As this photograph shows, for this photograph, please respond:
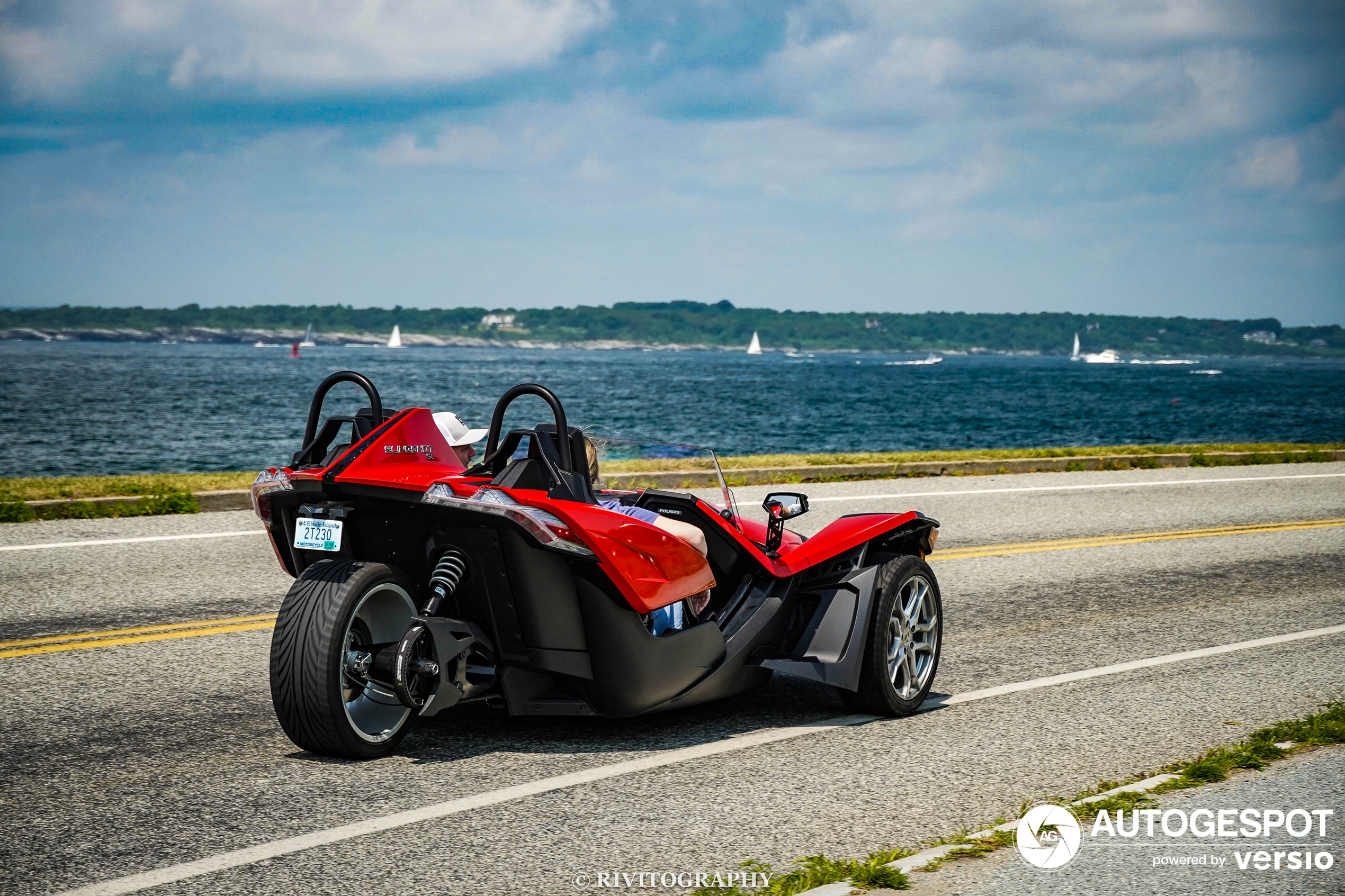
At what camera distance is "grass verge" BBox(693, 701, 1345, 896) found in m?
3.78

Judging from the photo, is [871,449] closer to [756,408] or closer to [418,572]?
[756,408]

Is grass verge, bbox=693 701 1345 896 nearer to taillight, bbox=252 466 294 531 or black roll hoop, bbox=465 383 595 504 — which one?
black roll hoop, bbox=465 383 595 504

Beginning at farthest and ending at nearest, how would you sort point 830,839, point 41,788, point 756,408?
point 756,408 → point 41,788 → point 830,839

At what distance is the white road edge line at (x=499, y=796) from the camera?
3.84 metres

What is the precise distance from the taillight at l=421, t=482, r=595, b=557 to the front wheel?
172 centimetres

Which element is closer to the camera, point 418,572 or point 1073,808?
point 1073,808

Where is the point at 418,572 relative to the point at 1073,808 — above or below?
above

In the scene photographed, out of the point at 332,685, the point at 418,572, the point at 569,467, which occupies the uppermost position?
the point at 569,467

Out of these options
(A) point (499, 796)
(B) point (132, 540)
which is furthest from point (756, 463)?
(A) point (499, 796)

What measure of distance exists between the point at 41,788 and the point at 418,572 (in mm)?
1624

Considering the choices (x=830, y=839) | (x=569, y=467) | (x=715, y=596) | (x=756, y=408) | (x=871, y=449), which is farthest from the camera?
(x=756, y=408)

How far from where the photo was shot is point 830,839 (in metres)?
4.29

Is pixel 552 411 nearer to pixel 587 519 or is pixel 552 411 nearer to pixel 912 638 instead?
pixel 587 519

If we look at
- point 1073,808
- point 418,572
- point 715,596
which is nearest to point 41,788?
point 418,572
